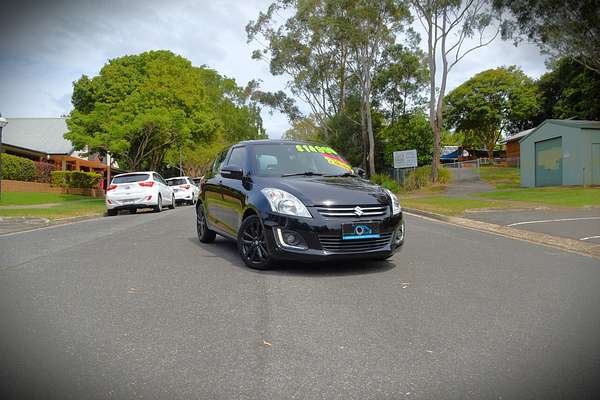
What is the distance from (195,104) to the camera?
118 feet

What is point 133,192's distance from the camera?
60.2ft

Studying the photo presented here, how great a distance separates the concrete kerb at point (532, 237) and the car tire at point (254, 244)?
5.01 metres

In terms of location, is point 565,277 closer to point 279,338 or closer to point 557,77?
point 279,338

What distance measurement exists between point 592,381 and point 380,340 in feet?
4.29

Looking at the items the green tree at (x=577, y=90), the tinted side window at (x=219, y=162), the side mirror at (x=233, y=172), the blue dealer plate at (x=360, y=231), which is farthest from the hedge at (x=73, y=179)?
the green tree at (x=577, y=90)

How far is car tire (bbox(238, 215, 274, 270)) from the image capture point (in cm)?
609

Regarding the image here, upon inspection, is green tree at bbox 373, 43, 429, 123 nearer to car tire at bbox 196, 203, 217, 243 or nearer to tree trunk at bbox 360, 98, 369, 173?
tree trunk at bbox 360, 98, 369, 173

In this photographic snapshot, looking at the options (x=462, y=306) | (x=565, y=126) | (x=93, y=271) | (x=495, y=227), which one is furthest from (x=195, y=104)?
(x=462, y=306)

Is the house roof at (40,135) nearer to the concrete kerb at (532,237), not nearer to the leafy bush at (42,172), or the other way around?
the leafy bush at (42,172)

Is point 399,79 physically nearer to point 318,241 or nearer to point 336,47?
point 336,47

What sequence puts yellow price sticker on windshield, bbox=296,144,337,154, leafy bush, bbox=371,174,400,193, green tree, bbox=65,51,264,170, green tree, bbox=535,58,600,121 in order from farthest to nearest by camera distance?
green tree, bbox=535,58,600,121
leafy bush, bbox=371,174,400,193
green tree, bbox=65,51,264,170
yellow price sticker on windshield, bbox=296,144,337,154

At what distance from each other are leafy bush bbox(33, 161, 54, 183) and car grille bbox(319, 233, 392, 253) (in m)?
30.8

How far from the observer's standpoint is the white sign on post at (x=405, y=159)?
32.0 metres

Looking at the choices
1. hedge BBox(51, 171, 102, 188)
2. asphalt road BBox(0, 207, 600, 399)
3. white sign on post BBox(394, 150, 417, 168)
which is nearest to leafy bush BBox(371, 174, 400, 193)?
white sign on post BBox(394, 150, 417, 168)
